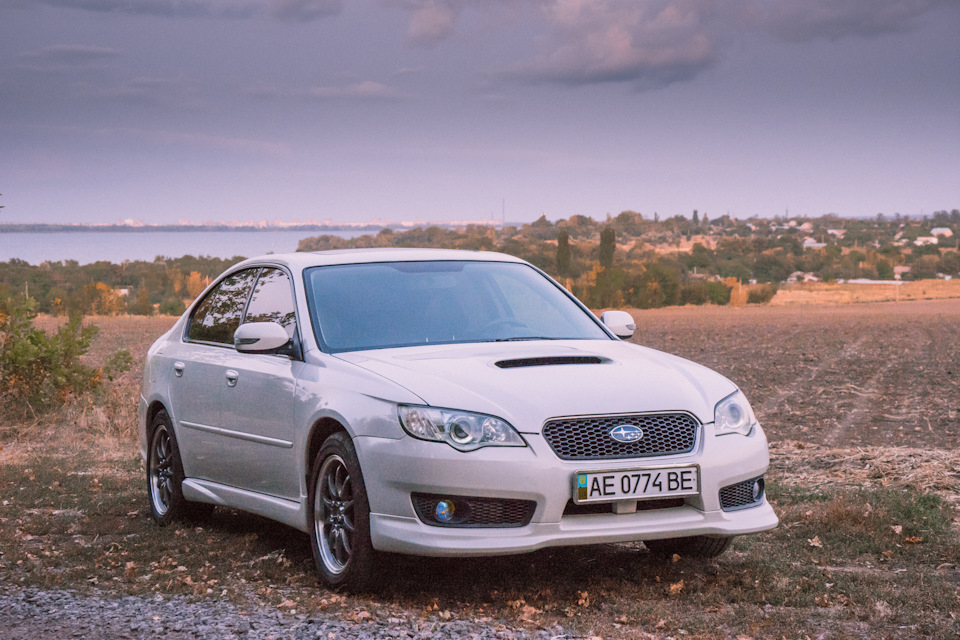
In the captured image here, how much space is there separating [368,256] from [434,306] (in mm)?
624

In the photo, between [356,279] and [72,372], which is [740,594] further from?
[72,372]

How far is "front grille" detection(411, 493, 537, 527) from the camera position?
16.4ft

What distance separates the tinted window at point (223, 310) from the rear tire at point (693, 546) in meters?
2.86

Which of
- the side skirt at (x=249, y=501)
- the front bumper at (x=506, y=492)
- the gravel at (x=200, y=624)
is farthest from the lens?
the side skirt at (x=249, y=501)

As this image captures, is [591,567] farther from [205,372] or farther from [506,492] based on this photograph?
[205,372]

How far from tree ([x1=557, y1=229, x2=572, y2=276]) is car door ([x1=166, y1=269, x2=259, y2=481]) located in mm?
123057

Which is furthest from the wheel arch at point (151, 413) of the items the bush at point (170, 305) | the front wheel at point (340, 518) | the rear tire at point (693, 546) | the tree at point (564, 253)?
the tree at point (564, 253)

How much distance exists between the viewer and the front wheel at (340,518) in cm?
520

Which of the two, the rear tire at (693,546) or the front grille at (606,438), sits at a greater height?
the front grille at (606,438)

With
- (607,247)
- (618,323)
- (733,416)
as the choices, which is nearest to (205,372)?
(618,323)

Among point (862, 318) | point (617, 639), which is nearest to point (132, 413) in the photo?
point (617, 639)

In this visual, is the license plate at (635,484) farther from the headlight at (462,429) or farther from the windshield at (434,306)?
the windshield at (434,306)

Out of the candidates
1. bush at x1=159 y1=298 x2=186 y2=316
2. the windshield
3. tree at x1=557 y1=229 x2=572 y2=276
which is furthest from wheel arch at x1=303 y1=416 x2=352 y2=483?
tree at x1=557 y1=229 x2=572 y2=276

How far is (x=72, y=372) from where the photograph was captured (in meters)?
15.7
